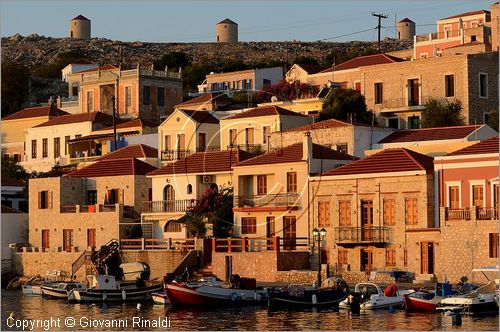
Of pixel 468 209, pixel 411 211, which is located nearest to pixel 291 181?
pixel 411 211

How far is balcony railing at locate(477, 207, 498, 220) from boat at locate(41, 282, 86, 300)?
62.4 ft

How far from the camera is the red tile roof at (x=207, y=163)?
240ft

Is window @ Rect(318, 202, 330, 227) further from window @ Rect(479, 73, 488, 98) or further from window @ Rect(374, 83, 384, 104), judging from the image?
window @ Rect(374, 83, 384, 104)

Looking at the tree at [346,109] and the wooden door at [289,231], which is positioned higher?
the tree at [346,109]

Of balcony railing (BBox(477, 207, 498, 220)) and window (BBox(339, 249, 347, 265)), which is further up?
balcony railing (BBox(477, 207, 498, 220))

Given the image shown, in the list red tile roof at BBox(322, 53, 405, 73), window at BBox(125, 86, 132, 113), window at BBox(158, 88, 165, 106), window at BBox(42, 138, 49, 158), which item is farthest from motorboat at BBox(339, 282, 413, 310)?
window at BBox(158, 88, 165, 106)

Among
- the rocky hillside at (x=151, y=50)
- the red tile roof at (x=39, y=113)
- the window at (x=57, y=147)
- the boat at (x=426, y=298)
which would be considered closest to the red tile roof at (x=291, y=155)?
the boat at (x=426, y=298)

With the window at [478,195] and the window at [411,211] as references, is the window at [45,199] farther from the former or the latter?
the window at [478,195]

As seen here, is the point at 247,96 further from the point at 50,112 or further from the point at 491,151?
the point at 491,151

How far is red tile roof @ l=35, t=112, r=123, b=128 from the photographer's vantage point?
95.5m

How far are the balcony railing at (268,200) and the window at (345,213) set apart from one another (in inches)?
118

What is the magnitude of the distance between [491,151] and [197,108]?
36.1m

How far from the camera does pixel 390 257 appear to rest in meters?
61.2

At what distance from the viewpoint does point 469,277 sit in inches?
2201
